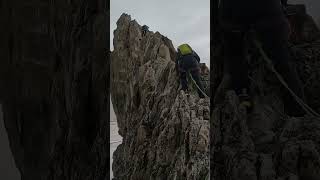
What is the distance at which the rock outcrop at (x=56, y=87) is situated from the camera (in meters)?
3.34

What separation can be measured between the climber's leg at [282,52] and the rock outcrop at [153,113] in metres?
7.16

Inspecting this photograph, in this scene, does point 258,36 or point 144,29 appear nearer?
point 258,36

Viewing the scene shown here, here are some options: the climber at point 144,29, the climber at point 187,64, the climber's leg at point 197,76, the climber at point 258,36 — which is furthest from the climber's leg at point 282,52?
the climber at point 144,29

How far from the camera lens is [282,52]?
3.18m

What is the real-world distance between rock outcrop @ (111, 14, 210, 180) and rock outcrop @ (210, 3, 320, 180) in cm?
699

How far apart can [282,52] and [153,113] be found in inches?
324

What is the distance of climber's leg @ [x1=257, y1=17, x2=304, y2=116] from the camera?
3152mm

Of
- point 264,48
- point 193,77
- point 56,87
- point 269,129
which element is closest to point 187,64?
point 193,77

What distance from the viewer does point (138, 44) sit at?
12484 millimetres

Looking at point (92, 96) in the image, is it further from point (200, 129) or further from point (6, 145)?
point (200, 129)

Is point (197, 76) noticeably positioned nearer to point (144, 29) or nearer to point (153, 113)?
point (153, 113)

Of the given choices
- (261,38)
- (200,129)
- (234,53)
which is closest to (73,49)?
(234,53)

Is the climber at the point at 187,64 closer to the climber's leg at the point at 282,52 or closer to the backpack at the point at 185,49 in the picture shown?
the backpack at the point at 185,49

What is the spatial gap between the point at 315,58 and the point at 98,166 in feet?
8.13
